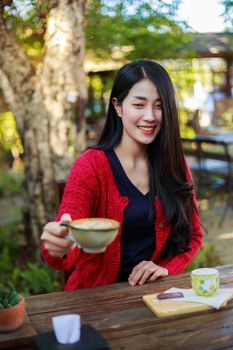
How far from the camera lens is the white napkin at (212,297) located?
1.78 metres

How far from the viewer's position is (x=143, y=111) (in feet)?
7.00

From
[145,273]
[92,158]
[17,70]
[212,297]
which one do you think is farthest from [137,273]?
[17,70]

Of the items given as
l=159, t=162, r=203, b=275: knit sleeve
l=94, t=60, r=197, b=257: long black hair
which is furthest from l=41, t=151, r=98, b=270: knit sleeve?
l=159, t=162, r=203, b=275: knit sleeve

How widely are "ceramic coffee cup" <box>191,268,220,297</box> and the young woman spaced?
25 centimetres

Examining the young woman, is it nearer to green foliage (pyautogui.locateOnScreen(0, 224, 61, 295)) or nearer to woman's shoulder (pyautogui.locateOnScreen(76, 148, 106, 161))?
woman's shoulder (pyautogui.locateOnScreen(76, 148, 106, 161))

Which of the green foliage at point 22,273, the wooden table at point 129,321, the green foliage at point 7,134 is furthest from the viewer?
the green foliage at point 7,134

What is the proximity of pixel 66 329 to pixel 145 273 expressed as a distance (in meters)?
0.61

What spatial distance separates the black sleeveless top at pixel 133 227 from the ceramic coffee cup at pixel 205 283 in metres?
0.41

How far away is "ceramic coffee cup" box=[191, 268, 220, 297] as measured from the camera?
71.6 inches

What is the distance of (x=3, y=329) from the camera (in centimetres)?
158

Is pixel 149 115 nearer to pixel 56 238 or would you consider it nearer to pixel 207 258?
pixel 56 238

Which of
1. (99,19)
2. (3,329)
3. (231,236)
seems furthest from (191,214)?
(231,236)

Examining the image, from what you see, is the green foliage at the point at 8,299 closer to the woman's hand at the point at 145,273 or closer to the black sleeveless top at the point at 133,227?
the woman's hand at the point at 145,273

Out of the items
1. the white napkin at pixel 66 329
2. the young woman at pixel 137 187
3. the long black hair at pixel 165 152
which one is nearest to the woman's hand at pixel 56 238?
the white napkin at pixel 66 329
